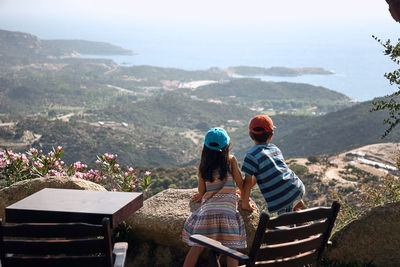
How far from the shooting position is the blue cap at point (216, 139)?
9.86 feet

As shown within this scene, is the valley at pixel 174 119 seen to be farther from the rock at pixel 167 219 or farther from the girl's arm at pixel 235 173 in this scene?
the girl's arm at pixel 235 173

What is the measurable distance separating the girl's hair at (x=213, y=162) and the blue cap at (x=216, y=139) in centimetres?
4

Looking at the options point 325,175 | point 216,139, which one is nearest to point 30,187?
point 216,139

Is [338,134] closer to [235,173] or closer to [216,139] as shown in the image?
[235,173]

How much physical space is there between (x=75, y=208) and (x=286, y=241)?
Answer: 1.32 m

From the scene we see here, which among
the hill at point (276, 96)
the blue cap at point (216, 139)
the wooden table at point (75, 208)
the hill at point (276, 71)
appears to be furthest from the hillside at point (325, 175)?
the hill at point (276, 71)

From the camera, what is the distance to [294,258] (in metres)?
2.38

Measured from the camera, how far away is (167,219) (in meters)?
3.76

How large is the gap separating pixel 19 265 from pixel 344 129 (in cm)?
5373

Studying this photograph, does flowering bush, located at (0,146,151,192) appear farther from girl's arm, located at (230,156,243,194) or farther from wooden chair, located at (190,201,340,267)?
wooden chair, located at (190,201,340,267)

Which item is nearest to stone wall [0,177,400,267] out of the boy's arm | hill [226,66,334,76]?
the boy's arm

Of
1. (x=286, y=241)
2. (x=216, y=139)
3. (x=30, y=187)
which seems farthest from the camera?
A: (x=30, y=187)

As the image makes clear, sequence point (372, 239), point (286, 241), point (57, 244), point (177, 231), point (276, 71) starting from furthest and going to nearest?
point (276, 71) → point (177, 231) → point (372, 239) → point (286, 241) → point (57, 244)

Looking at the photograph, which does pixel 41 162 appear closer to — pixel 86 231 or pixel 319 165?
pixel 86 231
